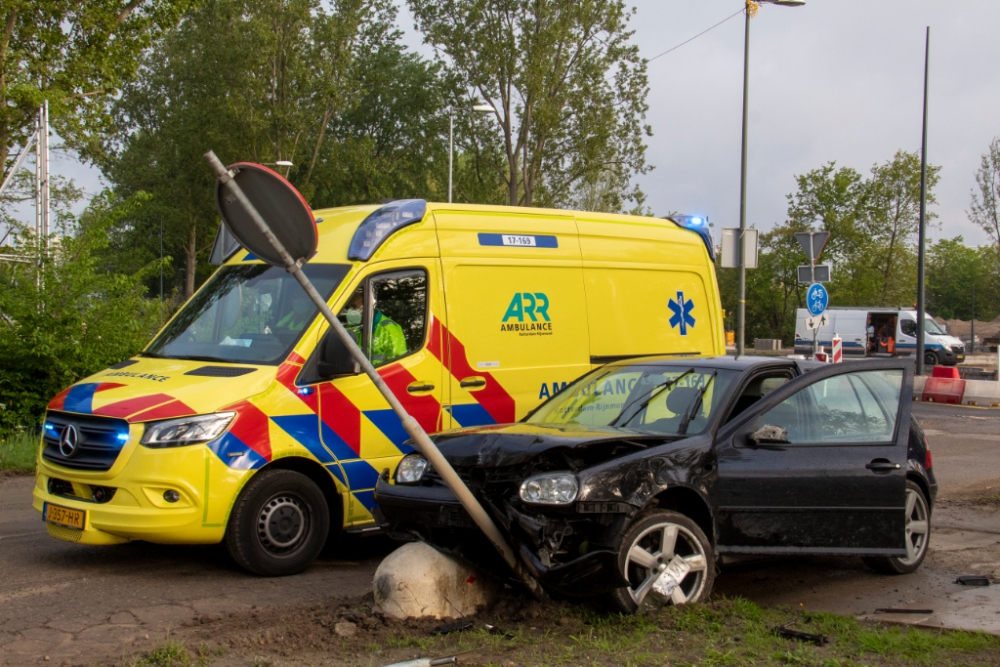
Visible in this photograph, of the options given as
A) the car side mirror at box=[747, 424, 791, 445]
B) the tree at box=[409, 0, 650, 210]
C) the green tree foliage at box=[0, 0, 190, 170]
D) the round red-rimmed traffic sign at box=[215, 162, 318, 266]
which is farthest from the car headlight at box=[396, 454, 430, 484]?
the tree at box=[409, 0, 650, 210]

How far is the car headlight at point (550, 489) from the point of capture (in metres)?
4.95

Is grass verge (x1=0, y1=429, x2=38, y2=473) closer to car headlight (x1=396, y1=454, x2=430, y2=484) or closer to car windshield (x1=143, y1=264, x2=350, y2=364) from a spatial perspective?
car windshield (x1=143, y1=264, x2=350, y2=364)

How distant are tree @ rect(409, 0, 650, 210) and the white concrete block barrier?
15262 millimetres

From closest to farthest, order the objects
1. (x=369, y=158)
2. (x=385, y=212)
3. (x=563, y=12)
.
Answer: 1. (x=385, y=212)
2. (x=563, y=12)
3. (x=369, y=158)

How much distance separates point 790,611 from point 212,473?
3472 millimetres

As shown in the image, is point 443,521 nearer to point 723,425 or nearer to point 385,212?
point 723,425

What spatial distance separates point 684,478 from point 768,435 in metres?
0.67

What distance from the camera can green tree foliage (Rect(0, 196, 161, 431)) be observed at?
1173cm

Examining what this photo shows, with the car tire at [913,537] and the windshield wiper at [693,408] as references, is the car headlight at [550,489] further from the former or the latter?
the car tire at [913,537]

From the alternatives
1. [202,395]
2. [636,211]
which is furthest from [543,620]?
[636,211]

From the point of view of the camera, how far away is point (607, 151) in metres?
34.5

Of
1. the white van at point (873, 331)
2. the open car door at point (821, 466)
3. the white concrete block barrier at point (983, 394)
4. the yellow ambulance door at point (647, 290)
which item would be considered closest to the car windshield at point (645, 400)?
the open car door at point (821, 466)

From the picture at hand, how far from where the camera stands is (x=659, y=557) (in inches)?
205

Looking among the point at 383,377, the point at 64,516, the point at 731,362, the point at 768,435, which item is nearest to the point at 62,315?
the point at 64,516
